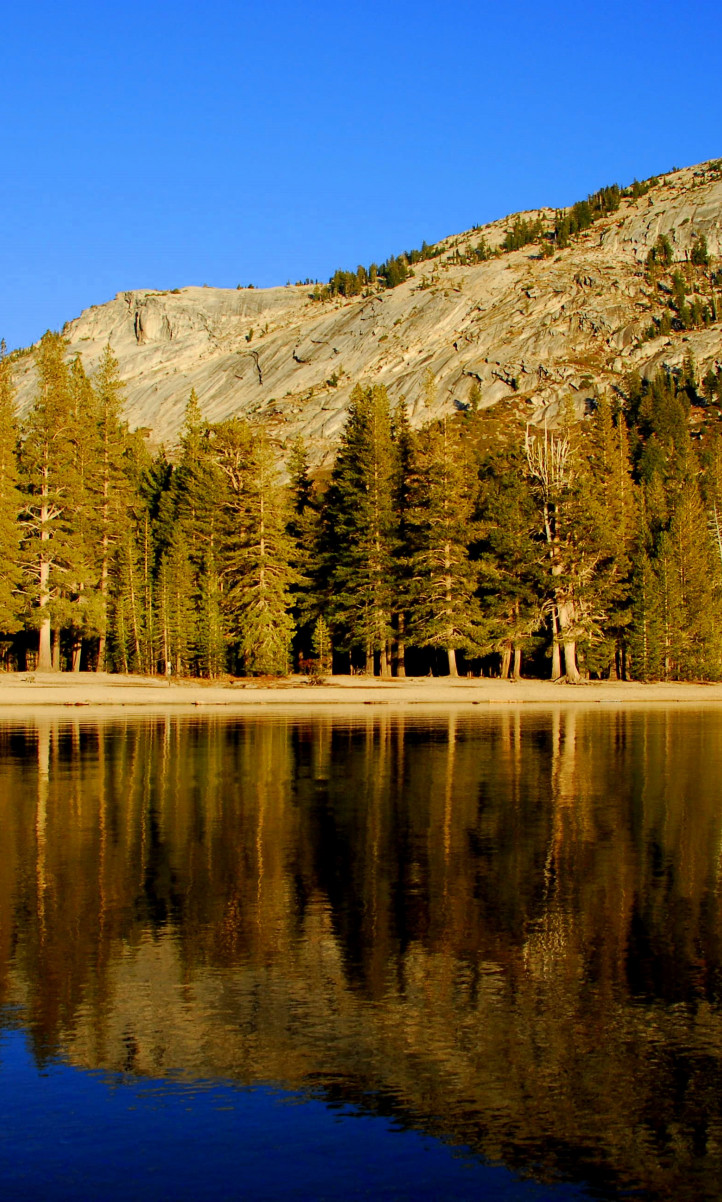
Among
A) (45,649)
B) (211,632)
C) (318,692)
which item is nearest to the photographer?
(318,692)

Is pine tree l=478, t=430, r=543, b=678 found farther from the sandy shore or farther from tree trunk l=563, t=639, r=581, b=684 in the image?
the sandy shore

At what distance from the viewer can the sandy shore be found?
48.9m

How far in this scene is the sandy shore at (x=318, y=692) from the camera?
4888 centimetres

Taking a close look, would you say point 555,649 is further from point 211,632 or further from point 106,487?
point 106,487

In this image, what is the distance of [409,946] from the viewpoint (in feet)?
34.3

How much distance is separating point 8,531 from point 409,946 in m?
54.0

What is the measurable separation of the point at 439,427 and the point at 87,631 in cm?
2608

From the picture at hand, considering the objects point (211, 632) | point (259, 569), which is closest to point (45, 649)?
point (211, 632)

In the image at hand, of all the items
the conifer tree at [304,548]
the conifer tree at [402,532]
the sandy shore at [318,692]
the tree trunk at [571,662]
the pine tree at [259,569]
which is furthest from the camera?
the conifer tree at [304,548]

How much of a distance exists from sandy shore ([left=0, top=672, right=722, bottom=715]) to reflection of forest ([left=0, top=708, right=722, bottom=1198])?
90.8 ft

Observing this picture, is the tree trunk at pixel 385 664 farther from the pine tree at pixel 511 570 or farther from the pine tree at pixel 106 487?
the pine tree at pixel 106 487

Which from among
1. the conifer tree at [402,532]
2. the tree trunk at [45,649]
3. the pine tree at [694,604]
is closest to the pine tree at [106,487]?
the tree trunk at [45,649]

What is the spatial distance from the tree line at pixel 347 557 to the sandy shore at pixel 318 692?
14.6 ft

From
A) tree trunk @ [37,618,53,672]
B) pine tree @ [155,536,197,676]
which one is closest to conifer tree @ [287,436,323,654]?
pine tree @ [155,536,197,676]
